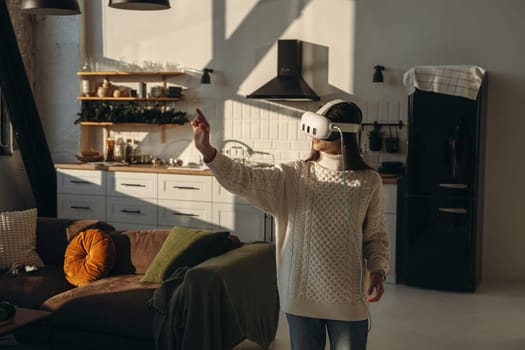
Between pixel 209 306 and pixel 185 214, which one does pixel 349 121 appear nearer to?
pixel 209 306

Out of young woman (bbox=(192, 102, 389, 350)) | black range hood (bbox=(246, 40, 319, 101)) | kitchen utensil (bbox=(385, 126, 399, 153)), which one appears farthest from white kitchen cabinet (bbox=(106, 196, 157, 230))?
young woman (bbox=(192, 102, 389, 350))

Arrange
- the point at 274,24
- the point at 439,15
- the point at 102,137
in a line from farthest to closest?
1. the point at 102,137
2. the point at 274,24
3. the point at 439,15

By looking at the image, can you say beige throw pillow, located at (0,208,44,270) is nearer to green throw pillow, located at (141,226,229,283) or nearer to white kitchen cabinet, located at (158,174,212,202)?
green throw pillow, located at (141,226,229,283)

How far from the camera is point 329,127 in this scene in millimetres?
2332

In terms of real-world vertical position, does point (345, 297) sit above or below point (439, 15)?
below

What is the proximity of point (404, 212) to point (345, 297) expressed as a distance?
12.8 ft

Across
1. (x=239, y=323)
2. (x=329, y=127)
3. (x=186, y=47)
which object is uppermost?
(x=186, y=47)

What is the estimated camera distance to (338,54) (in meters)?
6.73

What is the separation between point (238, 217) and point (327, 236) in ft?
14.2

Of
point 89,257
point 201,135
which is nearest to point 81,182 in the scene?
point 89,257

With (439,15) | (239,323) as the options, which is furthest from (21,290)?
(439,15)

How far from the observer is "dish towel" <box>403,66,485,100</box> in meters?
5.73

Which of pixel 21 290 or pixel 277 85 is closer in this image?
pixel 21 290

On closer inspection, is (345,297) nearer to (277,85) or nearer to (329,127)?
(329,127)
